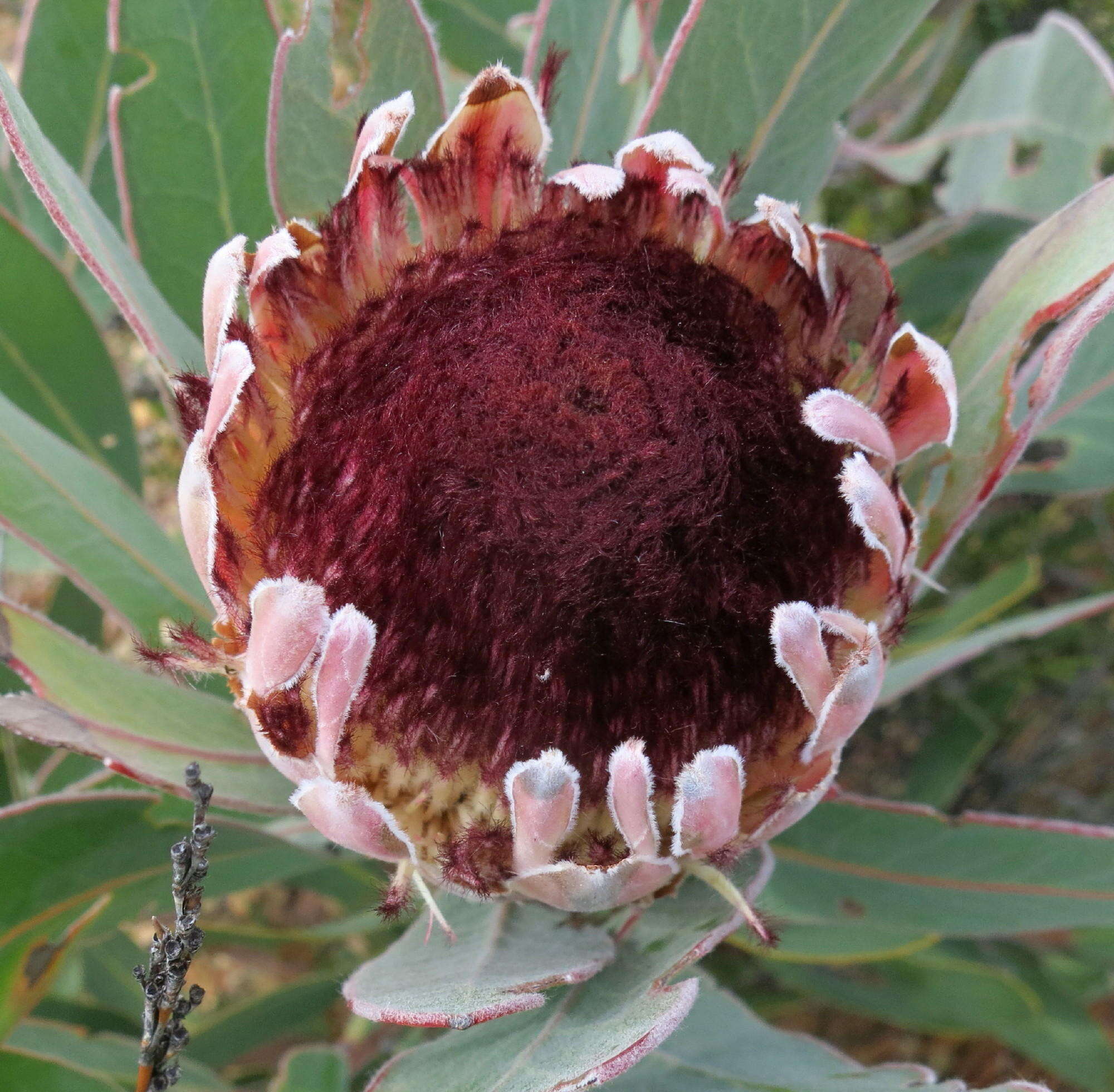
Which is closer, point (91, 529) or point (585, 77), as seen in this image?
point (91, 529)

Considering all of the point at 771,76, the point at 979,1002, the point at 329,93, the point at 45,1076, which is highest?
the point at 329,93

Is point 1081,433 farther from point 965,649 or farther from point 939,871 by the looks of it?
point 939,871

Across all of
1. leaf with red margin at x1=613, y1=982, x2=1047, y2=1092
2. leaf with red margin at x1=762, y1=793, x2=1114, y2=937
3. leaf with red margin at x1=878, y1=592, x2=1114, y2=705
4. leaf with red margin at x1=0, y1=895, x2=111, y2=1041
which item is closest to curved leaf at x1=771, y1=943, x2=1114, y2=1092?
leaf with red margin at x1=762, y1=793, x2=1114, y2=937

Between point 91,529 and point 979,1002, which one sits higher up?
point 91,529

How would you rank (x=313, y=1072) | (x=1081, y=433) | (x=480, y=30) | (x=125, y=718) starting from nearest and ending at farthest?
(x=125, y=718) → (x=313, y=1072) → (x=1081, y=433) → (x=480, y=30)

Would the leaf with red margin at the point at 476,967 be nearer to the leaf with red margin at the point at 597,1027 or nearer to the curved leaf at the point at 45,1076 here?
the leaf with red margin at the point at 597,1027

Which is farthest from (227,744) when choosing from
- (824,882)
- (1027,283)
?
(1027,283)

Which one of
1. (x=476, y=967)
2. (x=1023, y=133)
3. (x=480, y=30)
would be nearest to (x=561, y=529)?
(x=476, y=967)

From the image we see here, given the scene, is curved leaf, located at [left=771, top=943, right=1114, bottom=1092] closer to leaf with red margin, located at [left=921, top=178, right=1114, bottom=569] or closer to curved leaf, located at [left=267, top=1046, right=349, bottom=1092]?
curved leaf, located at [left=267, top=1046, right=349, bottom=1092]
